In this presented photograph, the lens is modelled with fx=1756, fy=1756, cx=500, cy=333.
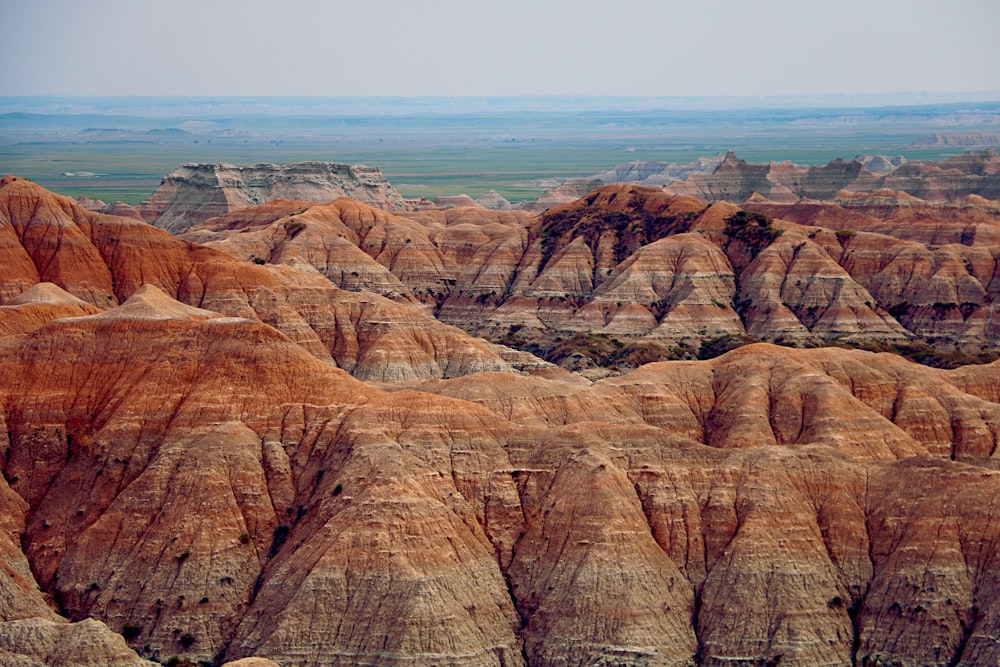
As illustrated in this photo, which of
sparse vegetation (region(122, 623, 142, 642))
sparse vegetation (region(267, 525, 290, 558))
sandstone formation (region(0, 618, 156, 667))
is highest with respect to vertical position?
sandstone formation (region(0, 618, 156, 667))

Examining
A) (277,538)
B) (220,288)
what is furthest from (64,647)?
(220,288)

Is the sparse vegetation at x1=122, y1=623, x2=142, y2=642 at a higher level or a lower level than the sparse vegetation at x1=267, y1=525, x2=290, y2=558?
lower

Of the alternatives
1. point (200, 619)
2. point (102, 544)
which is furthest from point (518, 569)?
point (102, 544)

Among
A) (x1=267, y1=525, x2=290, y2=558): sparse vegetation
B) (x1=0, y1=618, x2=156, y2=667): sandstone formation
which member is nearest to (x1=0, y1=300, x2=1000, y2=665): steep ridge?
(x1=267, y1=525, x2=290, y2=558): sparse vegetation

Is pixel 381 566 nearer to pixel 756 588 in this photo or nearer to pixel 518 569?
pixel 518 569

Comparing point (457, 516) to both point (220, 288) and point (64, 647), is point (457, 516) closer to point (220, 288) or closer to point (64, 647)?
point (64, 647)

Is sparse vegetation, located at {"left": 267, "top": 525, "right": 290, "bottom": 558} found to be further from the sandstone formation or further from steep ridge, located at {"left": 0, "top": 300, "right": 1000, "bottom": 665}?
the sandstone formation
